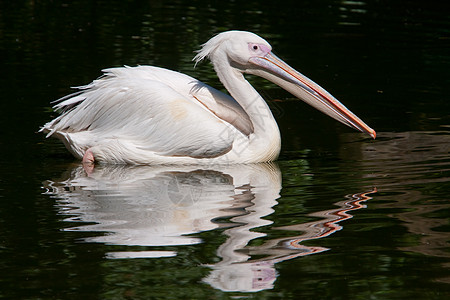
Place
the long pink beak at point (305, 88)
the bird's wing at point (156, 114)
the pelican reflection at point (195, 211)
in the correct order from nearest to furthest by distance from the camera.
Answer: the pelican reflection at point (195, 211), the bird's wing at point (156, 114), the long pink beak at point (305, 88)

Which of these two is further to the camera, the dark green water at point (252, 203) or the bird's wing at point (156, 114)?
the bird's wing at point (156, 114)

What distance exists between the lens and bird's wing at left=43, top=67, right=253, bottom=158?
6.27 metres

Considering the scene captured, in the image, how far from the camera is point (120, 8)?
49.9ft

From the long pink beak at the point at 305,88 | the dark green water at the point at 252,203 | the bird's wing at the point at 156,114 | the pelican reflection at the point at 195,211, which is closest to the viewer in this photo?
the dark green water at the point at 252,203

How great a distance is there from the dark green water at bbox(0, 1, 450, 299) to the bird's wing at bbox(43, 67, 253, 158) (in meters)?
0.22

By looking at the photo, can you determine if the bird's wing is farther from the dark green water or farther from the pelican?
the dark green water

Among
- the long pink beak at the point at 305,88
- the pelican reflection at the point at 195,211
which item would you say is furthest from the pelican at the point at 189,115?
the pelican reflection at the point at 195,211

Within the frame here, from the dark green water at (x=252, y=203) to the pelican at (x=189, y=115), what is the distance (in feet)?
0.55

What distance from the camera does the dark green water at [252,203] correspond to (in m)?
3.90

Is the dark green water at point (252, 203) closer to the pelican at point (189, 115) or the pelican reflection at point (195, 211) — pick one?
the pelican reflection at point (195, 211)

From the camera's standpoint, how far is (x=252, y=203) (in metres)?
5.26

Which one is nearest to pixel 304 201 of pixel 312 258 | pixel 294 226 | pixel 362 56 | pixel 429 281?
pixel 294 226

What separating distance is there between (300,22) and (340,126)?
6.51 meters

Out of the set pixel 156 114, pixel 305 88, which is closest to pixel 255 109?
pixel 305 88
